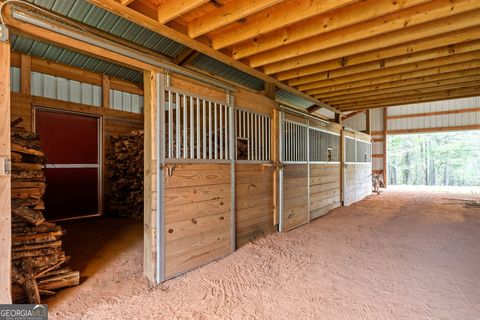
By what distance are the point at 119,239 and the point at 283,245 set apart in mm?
2218

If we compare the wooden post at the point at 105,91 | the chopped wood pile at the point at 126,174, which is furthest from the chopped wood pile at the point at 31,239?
the wooden post at the point at 105,91

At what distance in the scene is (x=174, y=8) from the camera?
2072 millimetres

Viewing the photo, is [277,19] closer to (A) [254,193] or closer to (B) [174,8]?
(B) [174,8]

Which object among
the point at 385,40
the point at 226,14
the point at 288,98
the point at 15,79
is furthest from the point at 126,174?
the point at 288,98

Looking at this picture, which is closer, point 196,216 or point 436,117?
point 196,216

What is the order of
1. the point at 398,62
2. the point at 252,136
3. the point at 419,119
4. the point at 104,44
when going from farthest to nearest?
the point at 419,119
the point at 252,136
the point at 398,62
the point at 104,44

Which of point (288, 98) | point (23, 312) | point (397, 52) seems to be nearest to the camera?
point (23, 312)

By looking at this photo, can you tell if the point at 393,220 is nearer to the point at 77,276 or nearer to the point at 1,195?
the point at 77,276

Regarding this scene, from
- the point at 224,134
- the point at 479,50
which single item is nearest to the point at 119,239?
the point at 224,134

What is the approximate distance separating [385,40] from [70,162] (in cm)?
517

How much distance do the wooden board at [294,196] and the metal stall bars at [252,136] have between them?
651mm

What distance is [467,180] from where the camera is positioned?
48.4 feet

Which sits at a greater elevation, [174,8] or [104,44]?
[174,8]

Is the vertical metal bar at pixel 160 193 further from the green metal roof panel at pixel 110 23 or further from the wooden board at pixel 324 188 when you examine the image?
the wooden board at pixel 324 188
